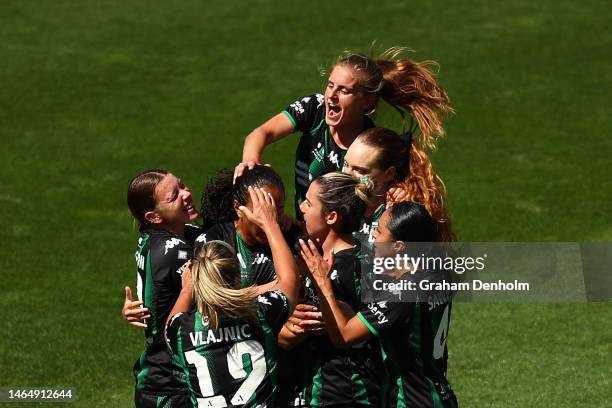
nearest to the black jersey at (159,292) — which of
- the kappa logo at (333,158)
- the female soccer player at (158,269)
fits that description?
the female soccer player at (158,269)

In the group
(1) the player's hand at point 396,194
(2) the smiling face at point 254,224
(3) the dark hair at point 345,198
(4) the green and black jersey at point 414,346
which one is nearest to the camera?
(4) the green and black jersey at point 414,346

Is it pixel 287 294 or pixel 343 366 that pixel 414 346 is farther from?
pixel 287 294

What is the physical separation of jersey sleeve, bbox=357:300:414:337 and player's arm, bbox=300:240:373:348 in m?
0.03

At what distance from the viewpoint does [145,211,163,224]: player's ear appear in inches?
227

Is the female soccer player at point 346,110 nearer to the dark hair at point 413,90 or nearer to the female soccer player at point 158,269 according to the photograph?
the dark hair at point 413,90

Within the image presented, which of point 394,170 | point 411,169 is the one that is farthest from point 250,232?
point 411,169

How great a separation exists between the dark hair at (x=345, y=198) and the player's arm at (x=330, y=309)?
0.25 meters

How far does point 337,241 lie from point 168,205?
3.44ft

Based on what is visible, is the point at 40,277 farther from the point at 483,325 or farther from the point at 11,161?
the point at 483,325

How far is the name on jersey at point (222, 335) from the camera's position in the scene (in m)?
4.89

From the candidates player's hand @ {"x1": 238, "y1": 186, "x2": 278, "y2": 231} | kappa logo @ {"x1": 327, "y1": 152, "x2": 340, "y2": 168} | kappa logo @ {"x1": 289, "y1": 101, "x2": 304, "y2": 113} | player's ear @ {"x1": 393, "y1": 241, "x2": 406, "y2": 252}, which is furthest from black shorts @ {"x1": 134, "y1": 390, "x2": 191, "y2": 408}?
kappa logo @ {"x1": 289, "y1": 101, "x2": 304, "y2": 113}

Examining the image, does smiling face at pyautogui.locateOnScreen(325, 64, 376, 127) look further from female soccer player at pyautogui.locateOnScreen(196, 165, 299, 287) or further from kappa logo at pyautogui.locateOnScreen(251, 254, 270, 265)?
kappa logo at pyautogui.locateOnScreen(251, 254, 270, 265)

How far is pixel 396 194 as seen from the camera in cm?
585

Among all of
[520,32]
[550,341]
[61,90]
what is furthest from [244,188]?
[520,32]
